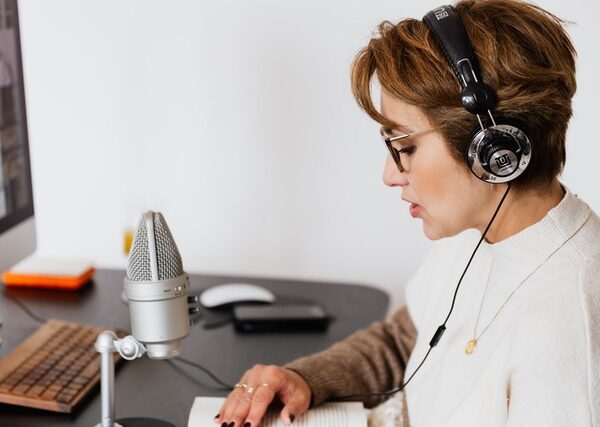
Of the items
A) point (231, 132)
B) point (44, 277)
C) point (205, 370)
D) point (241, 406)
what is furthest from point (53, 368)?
point (231, 132)

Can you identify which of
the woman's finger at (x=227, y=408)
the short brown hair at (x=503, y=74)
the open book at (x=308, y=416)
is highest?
the short brown hair at (x=503, y=74)

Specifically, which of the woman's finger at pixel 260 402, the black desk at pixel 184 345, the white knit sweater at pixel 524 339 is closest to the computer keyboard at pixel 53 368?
the black desk at pixel 184 345

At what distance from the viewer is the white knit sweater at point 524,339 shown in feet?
3.01

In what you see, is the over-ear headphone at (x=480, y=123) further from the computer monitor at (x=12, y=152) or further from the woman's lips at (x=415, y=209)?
the computer monitor at (x=12, y=152)

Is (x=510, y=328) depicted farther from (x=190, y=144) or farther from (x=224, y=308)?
(x=190, y=144)

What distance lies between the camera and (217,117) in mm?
1918

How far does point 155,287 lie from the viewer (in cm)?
101

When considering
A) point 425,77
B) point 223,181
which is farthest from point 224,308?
point 425,77

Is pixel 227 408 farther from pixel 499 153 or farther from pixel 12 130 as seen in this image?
pixel 12 130

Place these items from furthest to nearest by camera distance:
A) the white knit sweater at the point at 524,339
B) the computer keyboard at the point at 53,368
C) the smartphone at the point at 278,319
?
the smartphone at the point at 278,319 → the computer keyboard at the point at 53,368 → the white knit sweater at the point at 524,339

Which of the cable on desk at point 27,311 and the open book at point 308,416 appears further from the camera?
the cable on desk at point 27,311

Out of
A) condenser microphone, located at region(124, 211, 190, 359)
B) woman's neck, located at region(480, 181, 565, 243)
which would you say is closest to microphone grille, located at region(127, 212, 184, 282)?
condenser microphone, located at region(124, 211, 190, 359)

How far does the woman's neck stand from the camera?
1.07 metres

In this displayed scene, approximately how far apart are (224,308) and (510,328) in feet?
2.27
